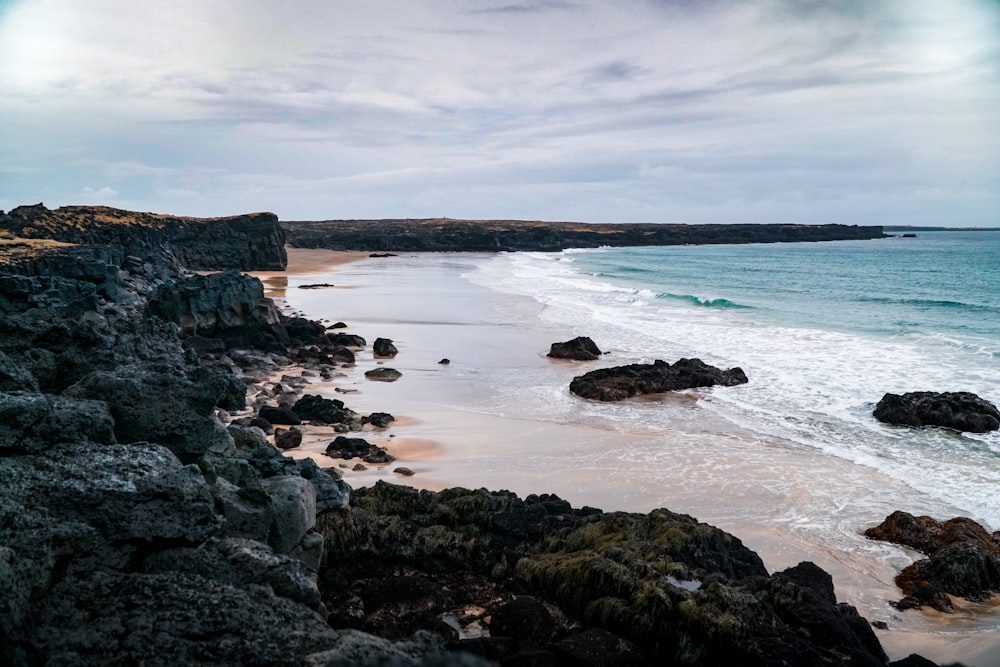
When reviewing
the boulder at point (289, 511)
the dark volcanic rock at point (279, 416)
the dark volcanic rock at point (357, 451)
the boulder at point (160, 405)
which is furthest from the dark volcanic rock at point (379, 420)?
the boulder at point (289, 511)

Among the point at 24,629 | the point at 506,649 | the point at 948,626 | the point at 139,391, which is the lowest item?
the point at 948,626

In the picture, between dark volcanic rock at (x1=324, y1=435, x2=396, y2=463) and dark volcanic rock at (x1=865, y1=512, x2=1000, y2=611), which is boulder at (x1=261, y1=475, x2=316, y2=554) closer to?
dark volcanic rock at (x1=324, y1=435, x2=396, y2=463)

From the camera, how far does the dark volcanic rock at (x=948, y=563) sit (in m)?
8.78

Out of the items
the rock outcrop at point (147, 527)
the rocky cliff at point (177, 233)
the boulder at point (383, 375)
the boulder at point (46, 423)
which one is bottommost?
the boulder at point (383, 375)

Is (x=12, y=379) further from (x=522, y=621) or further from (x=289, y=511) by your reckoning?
(x=522, y=621)

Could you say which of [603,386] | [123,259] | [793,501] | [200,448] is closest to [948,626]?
[793,501]

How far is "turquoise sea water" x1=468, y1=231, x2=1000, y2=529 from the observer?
14617 mm

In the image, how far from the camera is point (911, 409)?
16594 millimetres

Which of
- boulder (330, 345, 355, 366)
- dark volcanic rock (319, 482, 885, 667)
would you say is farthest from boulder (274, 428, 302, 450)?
boulder (330, 345, 355, 366)

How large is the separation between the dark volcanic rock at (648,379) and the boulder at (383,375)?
490 cm

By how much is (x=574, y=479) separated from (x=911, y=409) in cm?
913

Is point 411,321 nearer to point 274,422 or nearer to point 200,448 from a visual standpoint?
point 274,422

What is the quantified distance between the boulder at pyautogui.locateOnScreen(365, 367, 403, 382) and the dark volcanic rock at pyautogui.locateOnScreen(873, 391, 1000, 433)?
39.8ft

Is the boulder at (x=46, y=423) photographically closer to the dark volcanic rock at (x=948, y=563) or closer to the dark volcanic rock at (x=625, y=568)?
the dark volcanic rock at (x=625, y=568)
